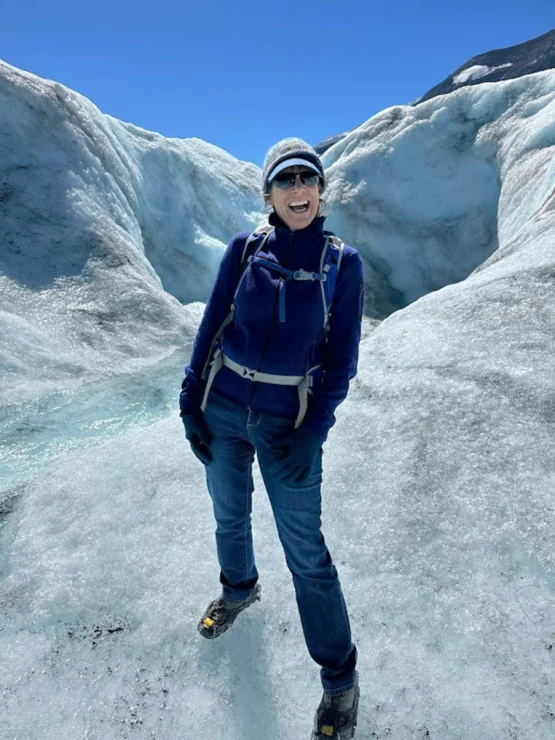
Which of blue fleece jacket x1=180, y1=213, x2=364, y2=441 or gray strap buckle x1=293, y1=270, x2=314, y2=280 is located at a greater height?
gray strap buckle x1=293, y1=270, x2=314, y2=280

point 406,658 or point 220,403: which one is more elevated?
point 220,403

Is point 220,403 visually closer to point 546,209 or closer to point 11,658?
point 11,658

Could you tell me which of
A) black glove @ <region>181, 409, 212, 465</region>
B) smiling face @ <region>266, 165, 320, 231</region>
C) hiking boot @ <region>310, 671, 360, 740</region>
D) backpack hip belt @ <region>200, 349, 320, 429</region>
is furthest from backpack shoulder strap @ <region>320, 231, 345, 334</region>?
hiking boot @ <region>310, 671, 360, 740</region>

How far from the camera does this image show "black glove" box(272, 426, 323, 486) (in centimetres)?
270

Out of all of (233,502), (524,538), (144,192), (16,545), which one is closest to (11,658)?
(16,545)

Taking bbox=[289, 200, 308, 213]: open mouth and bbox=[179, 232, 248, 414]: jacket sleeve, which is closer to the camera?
bbox=[289, 200, 308, 213]: open mouth

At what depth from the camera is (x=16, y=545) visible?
4.38m

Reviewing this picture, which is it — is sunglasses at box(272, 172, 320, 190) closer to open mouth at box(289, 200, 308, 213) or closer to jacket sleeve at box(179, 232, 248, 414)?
open mouth at box(289, 200, 308, 213)

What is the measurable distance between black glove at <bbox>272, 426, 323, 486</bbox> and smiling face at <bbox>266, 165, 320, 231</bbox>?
1.07 metres

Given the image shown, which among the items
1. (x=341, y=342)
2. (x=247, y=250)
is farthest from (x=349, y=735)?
(x=247, y=250)

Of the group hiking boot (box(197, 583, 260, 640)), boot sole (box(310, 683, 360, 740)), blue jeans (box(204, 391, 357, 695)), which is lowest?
boot sole (box(310, 683, 360, 740))

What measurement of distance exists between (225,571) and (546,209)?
10.3 m

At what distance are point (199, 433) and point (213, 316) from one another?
0.68 meters

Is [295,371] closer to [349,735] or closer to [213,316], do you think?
[213,316]
